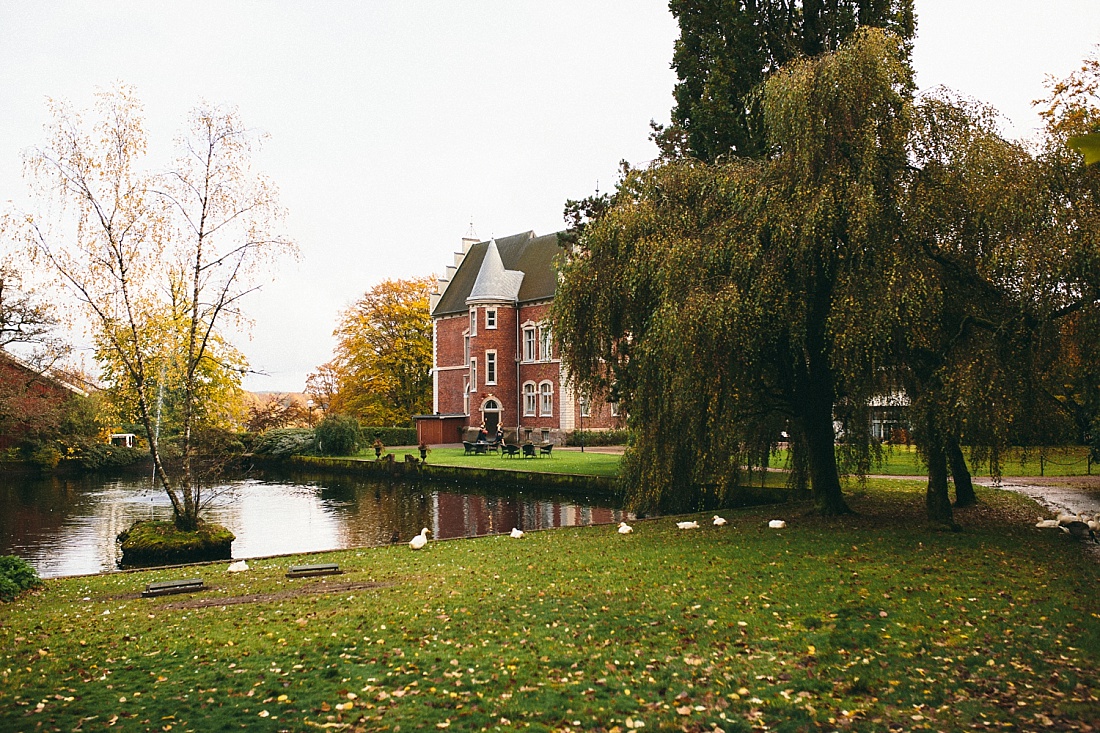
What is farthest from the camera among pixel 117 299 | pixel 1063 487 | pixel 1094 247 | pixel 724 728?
pixel 1063 487

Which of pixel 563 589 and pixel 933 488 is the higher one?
pixel 933 488

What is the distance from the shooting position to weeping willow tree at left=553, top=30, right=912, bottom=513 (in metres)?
11.3

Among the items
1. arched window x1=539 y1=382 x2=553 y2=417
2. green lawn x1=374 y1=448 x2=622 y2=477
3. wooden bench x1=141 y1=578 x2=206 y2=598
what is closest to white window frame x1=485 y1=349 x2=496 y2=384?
arched window x1=539 y1=382 x2=553 y2=417

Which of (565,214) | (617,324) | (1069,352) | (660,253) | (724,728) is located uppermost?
(565,214)

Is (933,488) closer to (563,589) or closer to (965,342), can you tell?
(965,342)

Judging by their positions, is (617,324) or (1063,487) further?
(1063,487)

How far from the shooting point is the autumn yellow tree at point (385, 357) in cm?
5366

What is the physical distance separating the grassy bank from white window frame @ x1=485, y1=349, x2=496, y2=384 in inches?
1334

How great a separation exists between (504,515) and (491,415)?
80.5 feet

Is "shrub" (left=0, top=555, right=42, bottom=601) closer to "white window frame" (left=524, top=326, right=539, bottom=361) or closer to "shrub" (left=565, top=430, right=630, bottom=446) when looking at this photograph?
"shrub" (left=565, top=430, right=630, bottom=446)

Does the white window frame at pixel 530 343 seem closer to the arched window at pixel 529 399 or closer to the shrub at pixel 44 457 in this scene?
the arched window at pixel 529 399

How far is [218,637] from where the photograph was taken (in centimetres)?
714

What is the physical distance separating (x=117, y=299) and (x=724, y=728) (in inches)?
525

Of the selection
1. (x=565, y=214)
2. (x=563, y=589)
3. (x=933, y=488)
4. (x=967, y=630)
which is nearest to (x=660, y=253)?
(x=933, y=488)
